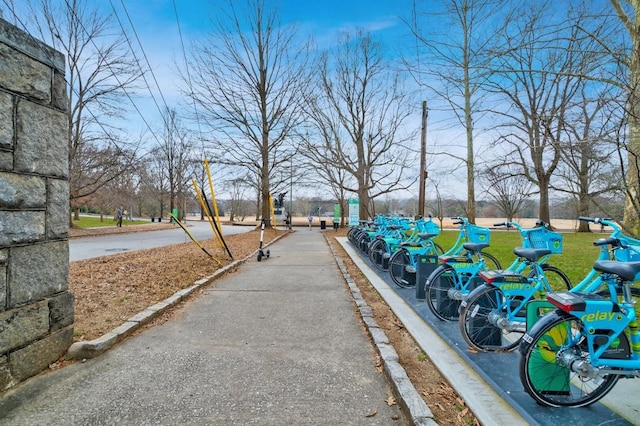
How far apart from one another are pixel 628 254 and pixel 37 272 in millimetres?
4547

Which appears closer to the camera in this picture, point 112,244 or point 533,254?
point 533,254

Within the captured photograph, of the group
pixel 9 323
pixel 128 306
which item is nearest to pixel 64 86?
pixel 9 323

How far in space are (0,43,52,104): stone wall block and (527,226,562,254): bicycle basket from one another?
4.88 metres

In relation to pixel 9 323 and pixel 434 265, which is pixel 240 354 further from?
pixel 434 265

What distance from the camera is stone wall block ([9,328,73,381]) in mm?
2746

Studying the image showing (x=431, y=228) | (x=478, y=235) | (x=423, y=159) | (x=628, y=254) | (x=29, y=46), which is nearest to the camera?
(x=628, y=254)

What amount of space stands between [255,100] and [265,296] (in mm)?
15577

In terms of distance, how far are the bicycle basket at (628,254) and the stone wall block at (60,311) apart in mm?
4553

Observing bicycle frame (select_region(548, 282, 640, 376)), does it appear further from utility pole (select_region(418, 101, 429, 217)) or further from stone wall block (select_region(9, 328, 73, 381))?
utility pole (select_region(418, 101, 429, 217))

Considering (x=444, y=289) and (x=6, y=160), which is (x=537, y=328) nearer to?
(x=444, y=289)

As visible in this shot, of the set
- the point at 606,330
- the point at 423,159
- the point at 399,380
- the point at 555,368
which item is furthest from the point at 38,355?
the point at 423,159

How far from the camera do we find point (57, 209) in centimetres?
317

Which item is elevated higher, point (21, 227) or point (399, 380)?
point (21, 227)

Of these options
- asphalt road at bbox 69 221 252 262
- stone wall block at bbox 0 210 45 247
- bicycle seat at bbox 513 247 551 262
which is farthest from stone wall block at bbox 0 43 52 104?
asphalt road at bbox 69 221 252 262
